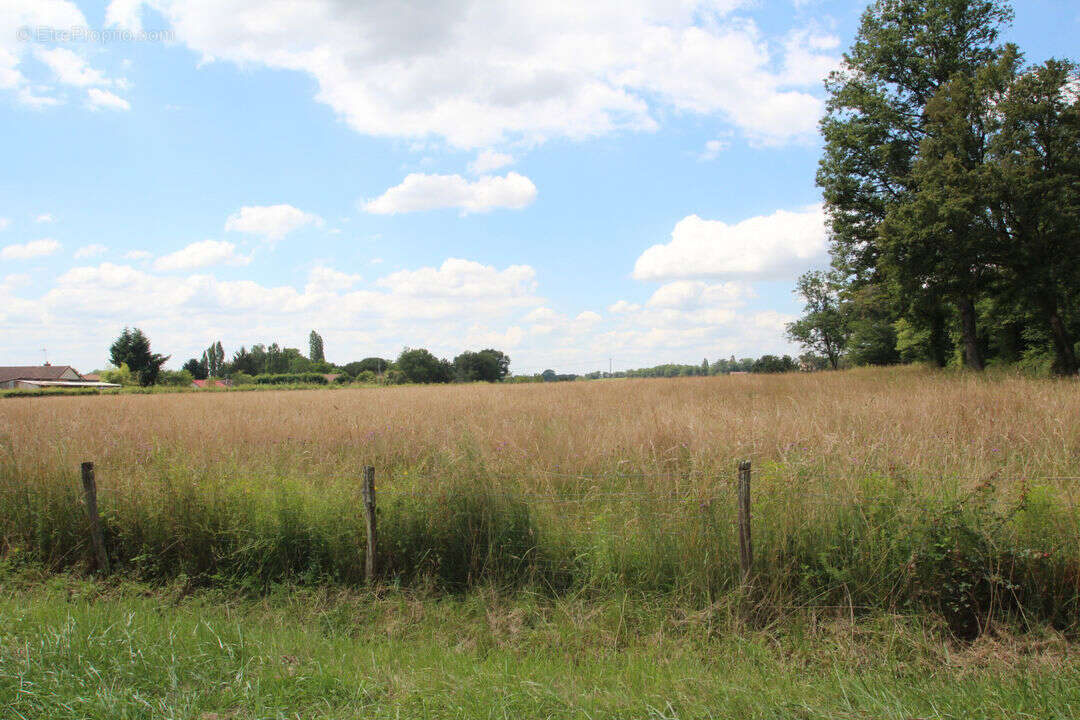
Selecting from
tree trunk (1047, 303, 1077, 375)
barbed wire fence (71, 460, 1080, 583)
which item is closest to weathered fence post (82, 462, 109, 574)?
barbed wire fence (71, 460, 1080, 583)

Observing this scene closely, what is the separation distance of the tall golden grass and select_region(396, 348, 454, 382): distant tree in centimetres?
8278

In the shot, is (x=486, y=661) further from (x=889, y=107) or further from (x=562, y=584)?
(x=889, y=107)

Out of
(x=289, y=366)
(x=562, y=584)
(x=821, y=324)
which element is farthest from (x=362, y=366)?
(x=562, y=584)

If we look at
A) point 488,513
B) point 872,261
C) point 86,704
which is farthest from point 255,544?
point 872,261

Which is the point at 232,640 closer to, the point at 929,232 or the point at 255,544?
A: the point at 255,544

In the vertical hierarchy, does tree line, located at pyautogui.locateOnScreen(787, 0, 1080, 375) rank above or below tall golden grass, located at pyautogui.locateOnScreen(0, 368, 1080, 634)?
above

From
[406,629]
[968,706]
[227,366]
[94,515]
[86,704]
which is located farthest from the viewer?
[227,366]

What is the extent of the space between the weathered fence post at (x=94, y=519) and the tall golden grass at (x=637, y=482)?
24cm

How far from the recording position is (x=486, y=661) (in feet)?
14.6

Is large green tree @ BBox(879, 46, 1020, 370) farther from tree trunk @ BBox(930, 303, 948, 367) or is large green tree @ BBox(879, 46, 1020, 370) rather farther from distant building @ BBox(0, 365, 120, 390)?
distant building @ BBox(0, 365, 120, 390)

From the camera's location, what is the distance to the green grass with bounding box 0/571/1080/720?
11.2ft

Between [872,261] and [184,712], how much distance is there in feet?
92.8

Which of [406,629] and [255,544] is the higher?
[255,544]

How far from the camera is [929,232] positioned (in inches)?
770
